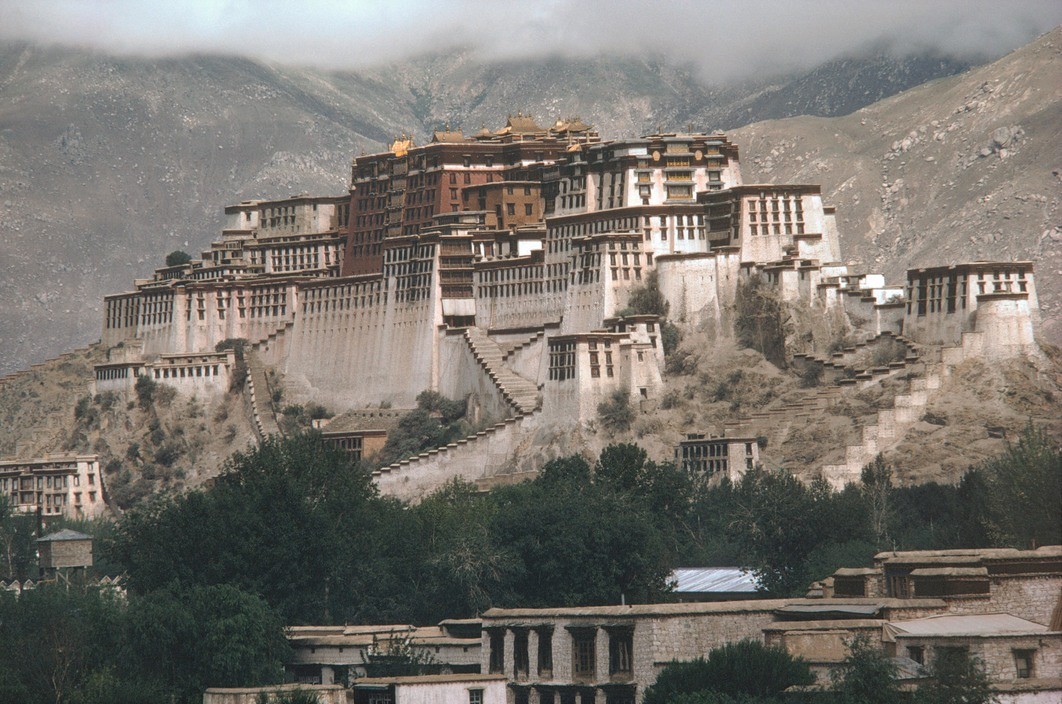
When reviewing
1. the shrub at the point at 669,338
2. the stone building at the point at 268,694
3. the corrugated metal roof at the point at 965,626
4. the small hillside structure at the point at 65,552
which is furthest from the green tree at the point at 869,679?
the shrub at the point at 669,338

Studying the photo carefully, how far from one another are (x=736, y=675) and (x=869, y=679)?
5944 millimetres

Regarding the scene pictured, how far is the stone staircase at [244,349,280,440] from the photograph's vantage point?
503 ft

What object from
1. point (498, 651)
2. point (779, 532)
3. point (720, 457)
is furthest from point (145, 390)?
point (498, 651)

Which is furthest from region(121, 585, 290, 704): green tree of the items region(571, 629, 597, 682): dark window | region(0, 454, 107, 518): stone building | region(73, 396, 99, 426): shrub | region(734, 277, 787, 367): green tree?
region(73, 396, 99, 426): shrub

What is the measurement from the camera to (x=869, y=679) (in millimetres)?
57969

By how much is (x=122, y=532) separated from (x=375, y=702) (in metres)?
44.3

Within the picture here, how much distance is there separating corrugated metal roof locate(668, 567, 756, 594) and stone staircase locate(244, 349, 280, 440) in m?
56.8

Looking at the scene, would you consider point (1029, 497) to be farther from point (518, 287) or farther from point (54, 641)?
point (518, 287)

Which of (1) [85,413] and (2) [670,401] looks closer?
(2) [670,401]

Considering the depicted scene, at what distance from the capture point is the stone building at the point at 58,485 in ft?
510

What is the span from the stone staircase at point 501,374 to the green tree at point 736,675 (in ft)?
228

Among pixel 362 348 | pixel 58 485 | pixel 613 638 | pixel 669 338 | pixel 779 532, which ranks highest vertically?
pixel 362 348

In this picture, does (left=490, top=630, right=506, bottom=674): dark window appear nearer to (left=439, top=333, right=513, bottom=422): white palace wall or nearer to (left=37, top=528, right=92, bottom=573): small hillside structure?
(left=37, top=528, right=92, bottom=573): small hillside structure

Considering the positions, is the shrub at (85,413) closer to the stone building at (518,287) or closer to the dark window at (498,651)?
the stone building at (518,287)
